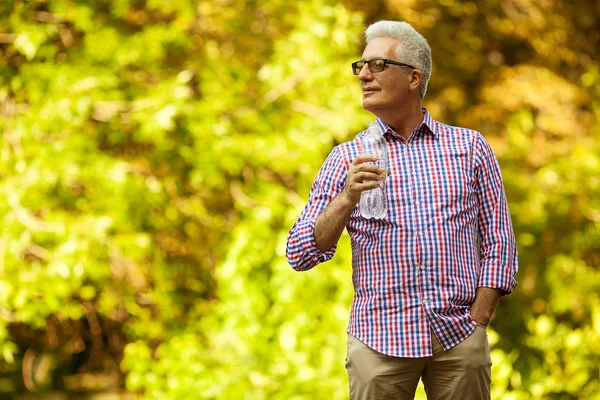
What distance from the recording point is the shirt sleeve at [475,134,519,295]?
211cm

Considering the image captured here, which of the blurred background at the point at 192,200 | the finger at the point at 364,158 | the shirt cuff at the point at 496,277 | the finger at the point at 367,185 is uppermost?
the finger at the point at 364,158

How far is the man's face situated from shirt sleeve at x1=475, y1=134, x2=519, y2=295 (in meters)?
0.26

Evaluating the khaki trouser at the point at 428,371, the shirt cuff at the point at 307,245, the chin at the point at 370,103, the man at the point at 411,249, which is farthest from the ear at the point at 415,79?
the khaki trouser at the point at 428,371

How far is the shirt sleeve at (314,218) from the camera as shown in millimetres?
2018

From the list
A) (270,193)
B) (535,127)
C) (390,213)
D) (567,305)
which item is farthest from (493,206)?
(535,127)

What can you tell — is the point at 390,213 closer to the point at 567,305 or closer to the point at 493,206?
the point at 493,206

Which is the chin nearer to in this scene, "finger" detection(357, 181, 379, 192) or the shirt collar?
the shirt collar

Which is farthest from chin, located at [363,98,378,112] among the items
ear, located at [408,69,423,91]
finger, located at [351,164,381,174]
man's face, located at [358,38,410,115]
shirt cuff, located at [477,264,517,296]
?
shirt cuff, located at [477,264,517,296]

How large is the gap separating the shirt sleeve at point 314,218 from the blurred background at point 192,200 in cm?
252

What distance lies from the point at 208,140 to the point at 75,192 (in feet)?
2.92

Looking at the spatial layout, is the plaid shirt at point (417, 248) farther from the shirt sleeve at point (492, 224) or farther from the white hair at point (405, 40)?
the white hair at point (405, 40)

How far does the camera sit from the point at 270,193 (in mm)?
5082

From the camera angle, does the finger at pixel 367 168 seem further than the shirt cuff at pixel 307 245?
No

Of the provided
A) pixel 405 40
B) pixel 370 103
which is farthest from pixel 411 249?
pixel 405 40
